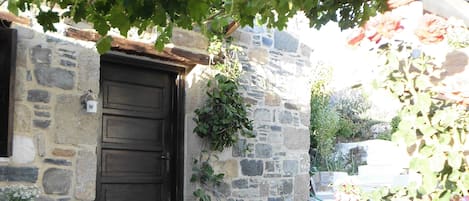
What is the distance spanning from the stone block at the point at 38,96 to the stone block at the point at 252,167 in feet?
6.48

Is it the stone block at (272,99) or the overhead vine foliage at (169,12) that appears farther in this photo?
the stone block at (272,99)

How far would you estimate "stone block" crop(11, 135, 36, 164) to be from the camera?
12.3ft

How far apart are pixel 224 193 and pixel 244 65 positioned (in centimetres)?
122

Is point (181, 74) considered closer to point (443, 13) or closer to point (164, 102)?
point (164, 102)

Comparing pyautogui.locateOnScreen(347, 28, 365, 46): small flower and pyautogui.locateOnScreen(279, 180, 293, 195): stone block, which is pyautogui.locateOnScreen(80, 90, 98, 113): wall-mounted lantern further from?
pyautogui.locateOnScreen(347, 28, 365, 46): small flower

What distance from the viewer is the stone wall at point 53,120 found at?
3801 mm

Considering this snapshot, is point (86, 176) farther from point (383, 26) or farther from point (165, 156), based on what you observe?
point (383, 26)

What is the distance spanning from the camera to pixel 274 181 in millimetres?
5426

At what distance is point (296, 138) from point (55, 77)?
263cm

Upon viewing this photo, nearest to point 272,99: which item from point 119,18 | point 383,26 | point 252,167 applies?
point 252,167

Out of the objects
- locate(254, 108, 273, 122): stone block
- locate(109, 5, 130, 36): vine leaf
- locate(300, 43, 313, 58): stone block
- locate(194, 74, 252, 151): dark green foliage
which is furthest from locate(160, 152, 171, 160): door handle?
locate(109, 5, 130, 36): vine leaf

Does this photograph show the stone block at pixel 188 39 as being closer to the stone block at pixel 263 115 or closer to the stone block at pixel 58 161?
the stone block at pixel 263 115

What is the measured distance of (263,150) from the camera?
211 inches

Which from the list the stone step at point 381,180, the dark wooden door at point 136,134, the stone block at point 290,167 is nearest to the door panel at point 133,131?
the dark wooden door at point 136,134
